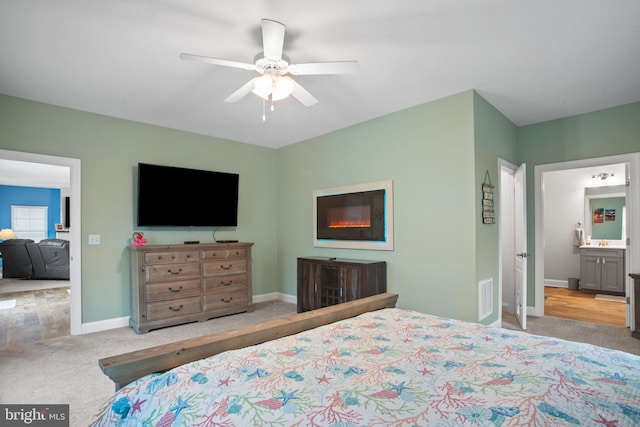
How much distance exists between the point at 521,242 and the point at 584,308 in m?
1.76

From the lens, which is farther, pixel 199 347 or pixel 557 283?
pixel 557 283

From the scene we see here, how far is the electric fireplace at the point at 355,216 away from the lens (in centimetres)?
412

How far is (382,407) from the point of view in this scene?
3.43 feet

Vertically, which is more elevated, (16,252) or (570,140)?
(570,140)

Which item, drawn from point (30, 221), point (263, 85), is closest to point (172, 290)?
point (263, 85)

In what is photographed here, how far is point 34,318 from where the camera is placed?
4379mm

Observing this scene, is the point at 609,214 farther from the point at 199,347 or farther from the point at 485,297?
the point at 199,347

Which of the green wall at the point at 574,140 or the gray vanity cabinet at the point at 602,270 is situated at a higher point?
the green wall at the point at 574,140

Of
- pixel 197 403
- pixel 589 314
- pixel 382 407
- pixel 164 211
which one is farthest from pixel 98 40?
pixel 589 314

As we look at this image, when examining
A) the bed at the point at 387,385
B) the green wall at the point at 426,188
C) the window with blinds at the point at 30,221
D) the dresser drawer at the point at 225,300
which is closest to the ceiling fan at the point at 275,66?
the green wall at the point at 426,188

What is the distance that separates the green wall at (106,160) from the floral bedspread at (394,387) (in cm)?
327

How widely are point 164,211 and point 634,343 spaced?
551 centimetres

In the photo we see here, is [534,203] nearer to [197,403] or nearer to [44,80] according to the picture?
[197,403]

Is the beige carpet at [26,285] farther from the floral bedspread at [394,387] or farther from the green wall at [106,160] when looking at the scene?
the floral bedspread at [394,387]
